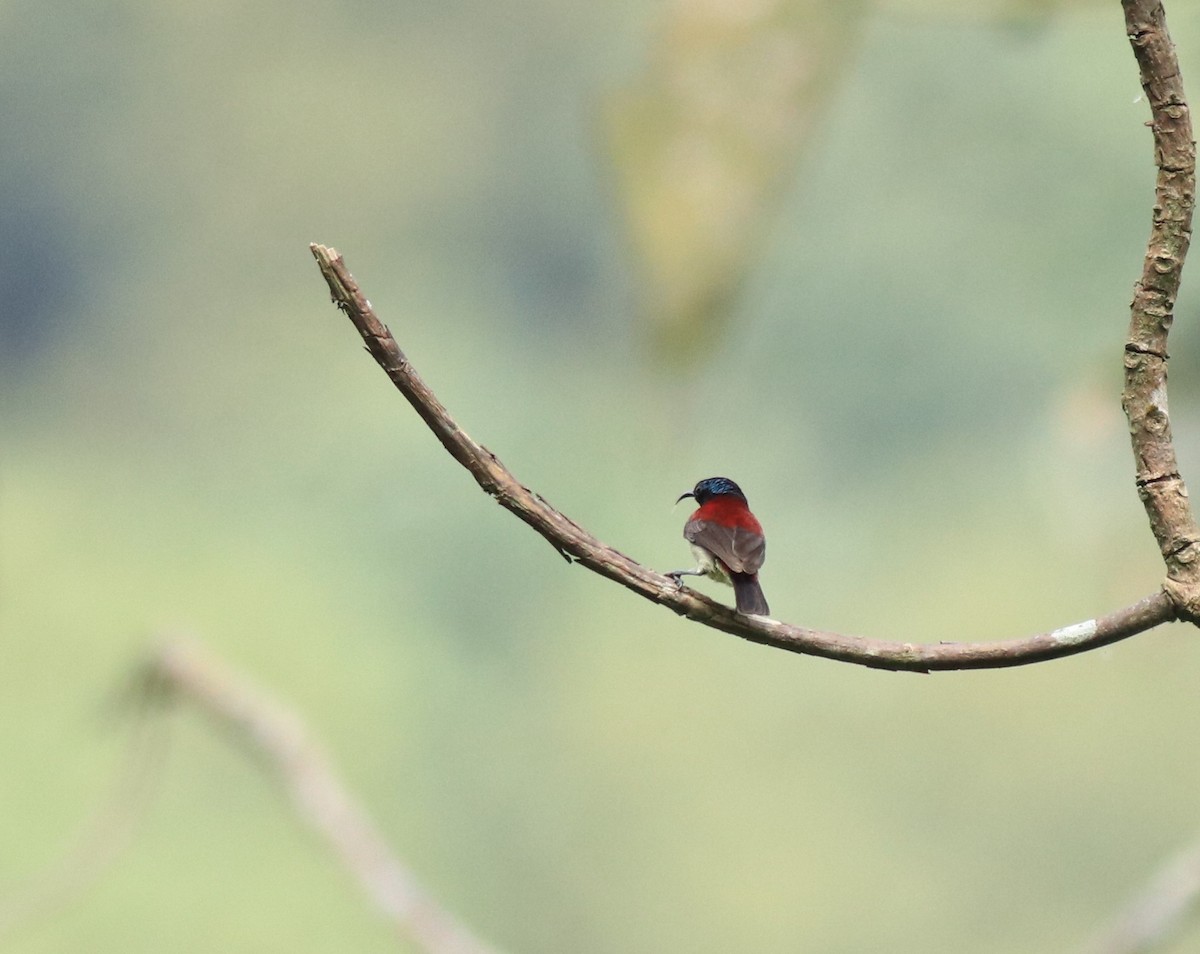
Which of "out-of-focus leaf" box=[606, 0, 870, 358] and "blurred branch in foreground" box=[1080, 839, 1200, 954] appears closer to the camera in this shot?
"out-of-focus leaf" box=[606, 0, 870, 358]

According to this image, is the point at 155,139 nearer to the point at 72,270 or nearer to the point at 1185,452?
the point at 72,270

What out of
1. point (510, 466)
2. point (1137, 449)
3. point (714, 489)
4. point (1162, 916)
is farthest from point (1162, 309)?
point (510, 466)

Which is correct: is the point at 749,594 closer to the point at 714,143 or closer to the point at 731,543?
the point at 731,543

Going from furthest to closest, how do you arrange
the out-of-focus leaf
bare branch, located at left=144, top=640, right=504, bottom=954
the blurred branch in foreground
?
bare branch, located at left=144, top=640, right=504, bottom=954 → the blurred branch in foreground → the out-of-focus leaf

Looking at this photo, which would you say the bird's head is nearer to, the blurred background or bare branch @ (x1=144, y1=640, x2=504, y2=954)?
bare branch @ (x1=144, y1=640, x2=504, y2=954)

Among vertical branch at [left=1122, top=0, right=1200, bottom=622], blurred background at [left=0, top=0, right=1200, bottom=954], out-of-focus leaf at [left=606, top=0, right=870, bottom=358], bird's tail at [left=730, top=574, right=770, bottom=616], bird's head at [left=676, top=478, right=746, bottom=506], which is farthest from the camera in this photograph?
blurred background at [left=0, top=0, right=1200, bottom=954]

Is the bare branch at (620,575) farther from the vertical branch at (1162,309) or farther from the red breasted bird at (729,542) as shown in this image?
the red breasted bird at (729,542)

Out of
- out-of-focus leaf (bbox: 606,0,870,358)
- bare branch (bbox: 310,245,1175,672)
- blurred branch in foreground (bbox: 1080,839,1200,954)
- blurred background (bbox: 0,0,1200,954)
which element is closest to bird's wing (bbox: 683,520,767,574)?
out-of-focus leaf (bbox: 606,0,870,358)

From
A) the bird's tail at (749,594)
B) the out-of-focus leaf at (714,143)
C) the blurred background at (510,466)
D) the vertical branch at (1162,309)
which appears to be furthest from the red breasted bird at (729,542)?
the blurred background at (510,466)
